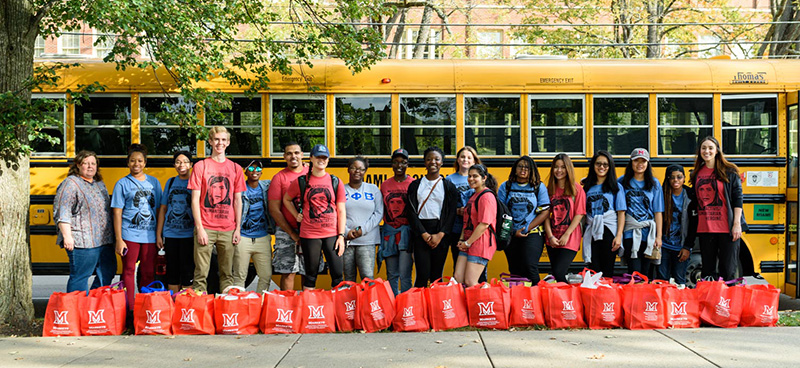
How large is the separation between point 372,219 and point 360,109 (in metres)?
1.62

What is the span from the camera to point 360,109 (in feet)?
25.5

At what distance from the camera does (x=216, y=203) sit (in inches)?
255

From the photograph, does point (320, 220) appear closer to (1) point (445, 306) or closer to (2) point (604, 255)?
(1) point (445, 306)

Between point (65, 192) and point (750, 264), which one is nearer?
point (65, 192)

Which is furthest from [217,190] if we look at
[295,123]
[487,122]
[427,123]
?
[487,122]

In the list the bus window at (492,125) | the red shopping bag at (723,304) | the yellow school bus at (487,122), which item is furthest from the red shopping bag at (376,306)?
the red shopping bag at (723,304)

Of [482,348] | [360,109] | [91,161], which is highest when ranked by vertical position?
[360,109]

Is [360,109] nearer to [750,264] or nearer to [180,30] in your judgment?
[180,30]

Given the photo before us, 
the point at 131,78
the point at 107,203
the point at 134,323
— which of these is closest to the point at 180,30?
the point at 131,78

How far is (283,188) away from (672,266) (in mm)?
4123

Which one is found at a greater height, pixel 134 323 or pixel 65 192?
pixel 65 192

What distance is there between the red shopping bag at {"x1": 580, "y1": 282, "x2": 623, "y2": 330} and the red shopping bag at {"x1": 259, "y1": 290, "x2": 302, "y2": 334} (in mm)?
2594

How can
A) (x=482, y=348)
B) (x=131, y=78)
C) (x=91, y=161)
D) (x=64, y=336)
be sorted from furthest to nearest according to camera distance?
(x=131, y=78) → (x=91, y=161) → (x=64, y=336) → (x=482, y=348)

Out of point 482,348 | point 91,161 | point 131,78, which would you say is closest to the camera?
point 482,348
